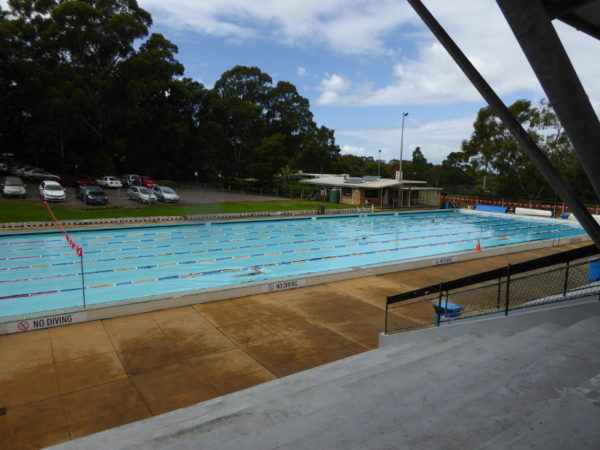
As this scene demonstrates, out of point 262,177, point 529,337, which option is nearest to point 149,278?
point 529,337

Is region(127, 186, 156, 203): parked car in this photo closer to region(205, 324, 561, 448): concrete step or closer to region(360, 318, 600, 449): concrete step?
region(205, 324, 561, 448): concrete step

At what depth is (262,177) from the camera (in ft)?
162

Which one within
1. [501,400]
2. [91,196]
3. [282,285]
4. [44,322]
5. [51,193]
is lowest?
[44,322]

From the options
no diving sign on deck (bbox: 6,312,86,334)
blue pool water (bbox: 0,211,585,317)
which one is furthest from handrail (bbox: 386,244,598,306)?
no diving sign on deck (bbox: 6,312,86,334)

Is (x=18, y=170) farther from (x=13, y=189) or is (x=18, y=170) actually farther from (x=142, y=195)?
(x=142, y=195)

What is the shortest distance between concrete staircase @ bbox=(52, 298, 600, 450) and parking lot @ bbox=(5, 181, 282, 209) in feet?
89.0

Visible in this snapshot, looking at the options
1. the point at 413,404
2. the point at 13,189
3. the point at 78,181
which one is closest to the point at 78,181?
the point at 78,181

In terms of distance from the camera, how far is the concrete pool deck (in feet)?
18.6

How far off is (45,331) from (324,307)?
6.59 m

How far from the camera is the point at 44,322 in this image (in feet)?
29.0

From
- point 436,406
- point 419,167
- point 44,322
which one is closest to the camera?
point 436,406

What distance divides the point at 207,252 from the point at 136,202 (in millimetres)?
16345

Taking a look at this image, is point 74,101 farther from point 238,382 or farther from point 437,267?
point 238,382

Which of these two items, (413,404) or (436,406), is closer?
(436,406)
